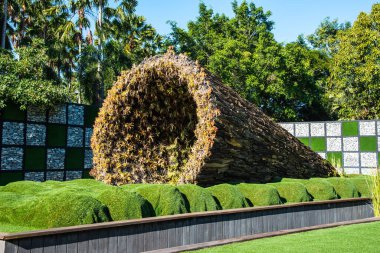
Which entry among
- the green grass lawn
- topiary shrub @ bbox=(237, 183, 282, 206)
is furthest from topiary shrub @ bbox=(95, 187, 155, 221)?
topiary shrub @ bbox=(237, 183, 282, 206)

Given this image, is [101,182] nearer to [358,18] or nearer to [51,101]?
[51,101]

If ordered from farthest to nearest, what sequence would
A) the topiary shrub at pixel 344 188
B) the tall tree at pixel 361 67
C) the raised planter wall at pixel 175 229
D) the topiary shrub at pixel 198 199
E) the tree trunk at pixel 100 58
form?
1. the tall tree at pixel 361 67
2. the tree trunk at pixel 100 58
3. the topiary shrub at pixel 344 188
4. the topiary shrub at pixel 198 199
5. the raised planter wall at pixel 175 229

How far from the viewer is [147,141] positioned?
11227 millimetres

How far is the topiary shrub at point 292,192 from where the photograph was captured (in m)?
8.42

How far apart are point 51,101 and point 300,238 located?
921 cm

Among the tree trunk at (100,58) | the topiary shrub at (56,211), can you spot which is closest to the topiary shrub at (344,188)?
the topiary shrub at (56,211)

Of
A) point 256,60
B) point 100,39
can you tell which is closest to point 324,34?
point 256,60

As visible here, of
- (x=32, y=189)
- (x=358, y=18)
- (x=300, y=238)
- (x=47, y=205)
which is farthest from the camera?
(x=358, y=18)

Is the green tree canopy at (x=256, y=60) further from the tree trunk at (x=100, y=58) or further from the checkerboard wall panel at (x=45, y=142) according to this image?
the checkerboard wall panel at (x=45, y=142)

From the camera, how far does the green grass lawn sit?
5.77m

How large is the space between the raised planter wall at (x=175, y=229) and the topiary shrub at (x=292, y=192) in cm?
24

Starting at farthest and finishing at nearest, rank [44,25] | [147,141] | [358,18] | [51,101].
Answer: [44,25] < [358,18] < [51,101] < [147,141]

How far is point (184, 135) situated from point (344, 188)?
4109 mm

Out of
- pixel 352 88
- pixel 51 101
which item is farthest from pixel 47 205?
pixel 352 88
